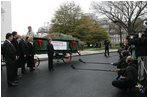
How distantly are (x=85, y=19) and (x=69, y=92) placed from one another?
48318 millimetres

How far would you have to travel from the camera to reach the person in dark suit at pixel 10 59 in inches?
408

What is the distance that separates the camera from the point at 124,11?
55750 mm

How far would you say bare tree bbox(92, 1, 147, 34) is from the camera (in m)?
54.8

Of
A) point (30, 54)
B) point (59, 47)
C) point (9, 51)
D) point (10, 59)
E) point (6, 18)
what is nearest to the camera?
point (9, 51)

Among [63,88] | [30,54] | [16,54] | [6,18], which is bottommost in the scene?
[63,88]

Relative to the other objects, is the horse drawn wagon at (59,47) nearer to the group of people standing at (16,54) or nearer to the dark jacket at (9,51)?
the group of people standing at (16,54)

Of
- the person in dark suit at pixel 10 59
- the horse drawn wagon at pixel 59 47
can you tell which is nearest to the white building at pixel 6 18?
the horse drawn wagon at pixel 59 47

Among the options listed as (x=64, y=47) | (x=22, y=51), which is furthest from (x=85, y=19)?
(x=22, y=51)

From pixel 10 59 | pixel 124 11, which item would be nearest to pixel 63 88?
pixel 10 59

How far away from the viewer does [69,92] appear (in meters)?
9.12

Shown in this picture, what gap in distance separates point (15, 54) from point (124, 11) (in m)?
46.8

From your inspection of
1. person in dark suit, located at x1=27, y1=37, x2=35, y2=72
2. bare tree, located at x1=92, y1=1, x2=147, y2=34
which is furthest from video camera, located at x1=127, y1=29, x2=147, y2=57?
bare tree, located at x1=92, y1=1, x2=147, y2=34

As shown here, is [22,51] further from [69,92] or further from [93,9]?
[93,9]

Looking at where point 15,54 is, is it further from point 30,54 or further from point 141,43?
point 141,43
